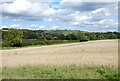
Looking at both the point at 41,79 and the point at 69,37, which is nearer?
the point at 41,79

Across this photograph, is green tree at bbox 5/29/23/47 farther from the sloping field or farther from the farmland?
the farmland

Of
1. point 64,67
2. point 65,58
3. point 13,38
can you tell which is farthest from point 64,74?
point 13,38

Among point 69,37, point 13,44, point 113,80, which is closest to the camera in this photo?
point 113,80

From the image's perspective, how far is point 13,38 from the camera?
2899 inches

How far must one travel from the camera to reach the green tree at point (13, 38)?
72450mm

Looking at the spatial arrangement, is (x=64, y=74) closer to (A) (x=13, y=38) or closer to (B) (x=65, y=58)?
(B) (x=65, y=58)

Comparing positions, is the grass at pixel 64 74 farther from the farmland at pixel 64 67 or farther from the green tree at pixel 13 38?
the green tree at pixel 13 38

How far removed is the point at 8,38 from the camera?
7375cm

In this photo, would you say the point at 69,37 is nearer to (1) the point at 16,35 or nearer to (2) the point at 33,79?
(1) the point at 16,35

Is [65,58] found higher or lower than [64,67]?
lower

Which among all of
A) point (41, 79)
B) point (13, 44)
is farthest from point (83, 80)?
point (13, 44)

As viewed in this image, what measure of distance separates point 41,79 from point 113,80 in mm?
2597

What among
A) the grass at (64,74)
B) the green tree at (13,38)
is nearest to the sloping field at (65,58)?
the grass at (64,74)

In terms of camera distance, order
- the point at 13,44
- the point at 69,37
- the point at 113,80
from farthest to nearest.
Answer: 1. the point at 69,37
2. the point at 13,44
3. the point at 113,80
